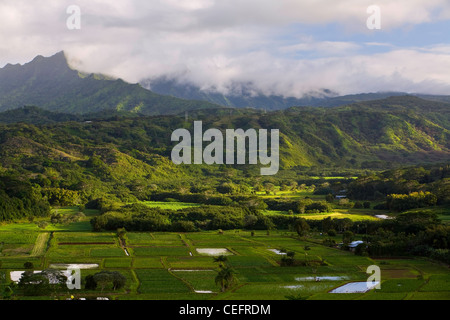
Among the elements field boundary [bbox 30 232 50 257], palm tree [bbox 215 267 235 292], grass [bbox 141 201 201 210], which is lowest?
grass [bbox 141 201 201 210]

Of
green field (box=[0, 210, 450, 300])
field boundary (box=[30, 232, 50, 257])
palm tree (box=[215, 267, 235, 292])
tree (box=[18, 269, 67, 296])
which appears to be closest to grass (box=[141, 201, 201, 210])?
green field (box=[0, 210, 450, 300])

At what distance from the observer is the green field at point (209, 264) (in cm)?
5228

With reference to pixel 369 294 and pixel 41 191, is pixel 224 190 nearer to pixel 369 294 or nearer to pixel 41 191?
pixel 41 191

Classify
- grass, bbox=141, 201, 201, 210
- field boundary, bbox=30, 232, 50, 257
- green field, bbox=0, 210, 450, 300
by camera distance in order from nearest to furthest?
1. green field, bbox=0, 210, 450, 300
2. field boundary, bbox=30, 232, 50, 257
3. grass, bbox=141, 201, 201, 210

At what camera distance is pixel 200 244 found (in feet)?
272

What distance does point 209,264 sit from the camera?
67.0 metres

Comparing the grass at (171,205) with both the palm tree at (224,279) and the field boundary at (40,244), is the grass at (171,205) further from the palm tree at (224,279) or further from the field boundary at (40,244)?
the palm tree at (224,279)

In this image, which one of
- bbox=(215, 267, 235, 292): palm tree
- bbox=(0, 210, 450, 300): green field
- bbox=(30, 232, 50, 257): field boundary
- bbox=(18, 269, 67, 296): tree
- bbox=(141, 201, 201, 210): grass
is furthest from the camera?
bbox=(141, 201, 201, 210): grass

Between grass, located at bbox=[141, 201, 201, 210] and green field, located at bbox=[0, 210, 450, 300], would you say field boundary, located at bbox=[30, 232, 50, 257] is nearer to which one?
green field, located at bbox=[0, 210, 450, 300]

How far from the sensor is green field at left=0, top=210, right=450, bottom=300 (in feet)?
172

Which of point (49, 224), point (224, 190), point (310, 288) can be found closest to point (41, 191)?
point (49, 224)

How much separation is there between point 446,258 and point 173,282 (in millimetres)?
37177

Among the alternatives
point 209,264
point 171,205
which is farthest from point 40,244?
point 171,205
